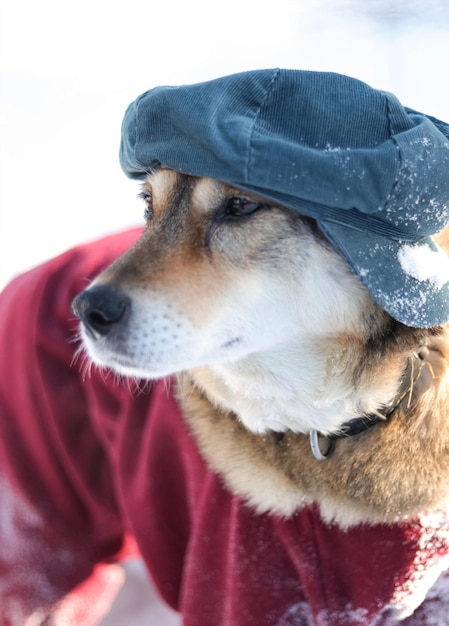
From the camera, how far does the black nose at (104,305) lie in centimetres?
139

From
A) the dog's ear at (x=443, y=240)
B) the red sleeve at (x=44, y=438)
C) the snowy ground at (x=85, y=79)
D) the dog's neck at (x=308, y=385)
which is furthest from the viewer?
the snowy ground at (x=85, y=79)

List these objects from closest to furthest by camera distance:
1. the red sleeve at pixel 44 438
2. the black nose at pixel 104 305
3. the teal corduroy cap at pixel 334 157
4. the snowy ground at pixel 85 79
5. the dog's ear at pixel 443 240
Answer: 1. the teal corduroy cap at pixel 334 157
2. the black nose at pixel 104 305
3. the dog's ear at pixel 443 240
4. the red sleeve at pixel 44 438
5. the snowy ground at pixel 85 79

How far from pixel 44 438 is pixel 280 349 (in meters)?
1.00

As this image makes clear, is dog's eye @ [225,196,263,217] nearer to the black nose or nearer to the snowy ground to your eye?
the black nose

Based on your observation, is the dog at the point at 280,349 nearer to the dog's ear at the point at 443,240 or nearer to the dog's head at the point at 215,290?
the dog's head at the point at 215,290

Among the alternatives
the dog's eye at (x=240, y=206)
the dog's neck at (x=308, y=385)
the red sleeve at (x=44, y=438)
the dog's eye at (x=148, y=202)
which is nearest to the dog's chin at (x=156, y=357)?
the dog's neck at (x=308, y=385)

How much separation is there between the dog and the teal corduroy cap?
143 mm

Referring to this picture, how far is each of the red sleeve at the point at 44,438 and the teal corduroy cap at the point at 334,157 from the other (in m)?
0.94

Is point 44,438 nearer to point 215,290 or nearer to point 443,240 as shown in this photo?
point 215,290

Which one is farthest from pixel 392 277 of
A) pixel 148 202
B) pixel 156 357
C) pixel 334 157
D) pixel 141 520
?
pixel 141 520

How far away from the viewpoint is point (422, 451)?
1.56 m

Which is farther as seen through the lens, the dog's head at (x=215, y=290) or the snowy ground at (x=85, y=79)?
the snowy ground at (x=85, y=79)

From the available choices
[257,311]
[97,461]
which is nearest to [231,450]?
[257,311]

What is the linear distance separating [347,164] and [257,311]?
0.38m
